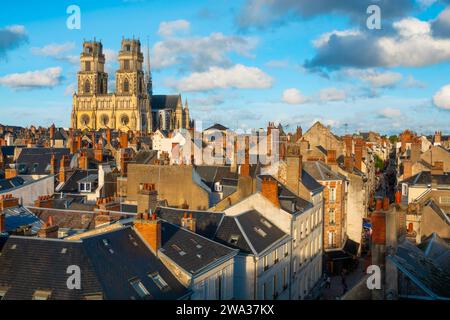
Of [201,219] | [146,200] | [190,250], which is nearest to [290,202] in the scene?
[201,219]

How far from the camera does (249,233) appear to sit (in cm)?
2852

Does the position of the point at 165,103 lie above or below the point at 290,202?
above

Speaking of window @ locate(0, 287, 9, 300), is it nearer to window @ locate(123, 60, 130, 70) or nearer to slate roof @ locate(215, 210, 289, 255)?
slate roof @ locate(215, 210, 289, 255)

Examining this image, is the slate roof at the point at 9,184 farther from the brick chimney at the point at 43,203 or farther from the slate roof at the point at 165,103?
the slate roof at the point at 165,103

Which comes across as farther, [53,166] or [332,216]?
[53,166]

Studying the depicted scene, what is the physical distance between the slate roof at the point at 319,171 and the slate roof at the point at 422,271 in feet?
66.3

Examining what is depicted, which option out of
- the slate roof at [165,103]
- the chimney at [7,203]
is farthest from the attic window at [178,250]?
the slate roof at [165,103]

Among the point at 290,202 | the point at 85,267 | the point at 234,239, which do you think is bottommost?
the point at 234,239

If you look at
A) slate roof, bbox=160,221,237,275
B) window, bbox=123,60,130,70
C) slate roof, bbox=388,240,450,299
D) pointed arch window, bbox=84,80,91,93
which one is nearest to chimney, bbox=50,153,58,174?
slate roof, bbox=160,221,237,275

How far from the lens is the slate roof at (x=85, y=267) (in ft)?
59.4

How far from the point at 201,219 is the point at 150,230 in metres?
7.75

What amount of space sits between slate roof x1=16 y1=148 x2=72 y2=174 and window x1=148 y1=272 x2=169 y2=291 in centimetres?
3878

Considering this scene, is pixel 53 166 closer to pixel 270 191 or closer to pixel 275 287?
pixel 270 191
